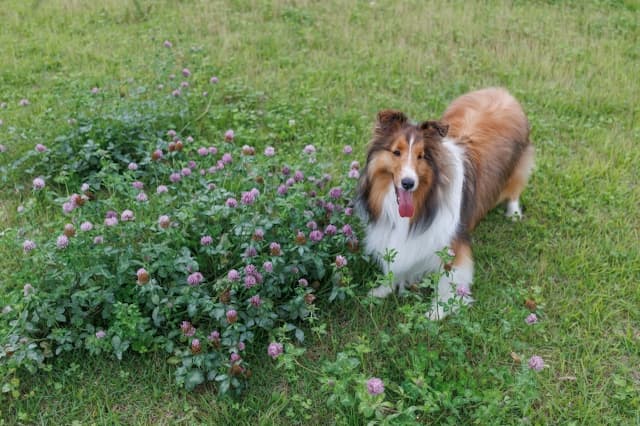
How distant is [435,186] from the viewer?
3.29m

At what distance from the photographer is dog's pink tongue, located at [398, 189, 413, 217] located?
3182 millimetres

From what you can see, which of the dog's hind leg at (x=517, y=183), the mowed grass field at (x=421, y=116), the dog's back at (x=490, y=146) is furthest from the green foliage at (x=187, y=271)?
the dog's hind leg at (x=517, y=183)

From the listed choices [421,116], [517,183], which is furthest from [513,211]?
[421,116]

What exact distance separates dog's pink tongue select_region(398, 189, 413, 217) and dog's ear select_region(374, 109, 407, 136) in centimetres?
39

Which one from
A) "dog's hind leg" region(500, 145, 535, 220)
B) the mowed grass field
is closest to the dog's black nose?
the mowed grass field

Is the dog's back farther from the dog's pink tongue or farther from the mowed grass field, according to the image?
the dog's pink tongue

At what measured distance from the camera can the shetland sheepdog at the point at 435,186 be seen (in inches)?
125

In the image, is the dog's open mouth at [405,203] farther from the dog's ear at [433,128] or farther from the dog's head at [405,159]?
the dog's ear at [433,128]

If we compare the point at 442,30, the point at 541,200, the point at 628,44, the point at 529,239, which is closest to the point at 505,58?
the point at 442,30

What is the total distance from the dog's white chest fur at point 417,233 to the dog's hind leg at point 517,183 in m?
0.95

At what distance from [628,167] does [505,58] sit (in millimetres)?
2396

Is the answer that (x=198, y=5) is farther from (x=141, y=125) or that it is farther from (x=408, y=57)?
(x=141, y=125)

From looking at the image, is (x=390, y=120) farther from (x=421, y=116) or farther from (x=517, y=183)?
(x=421, y=116)

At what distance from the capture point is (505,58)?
6723mm
